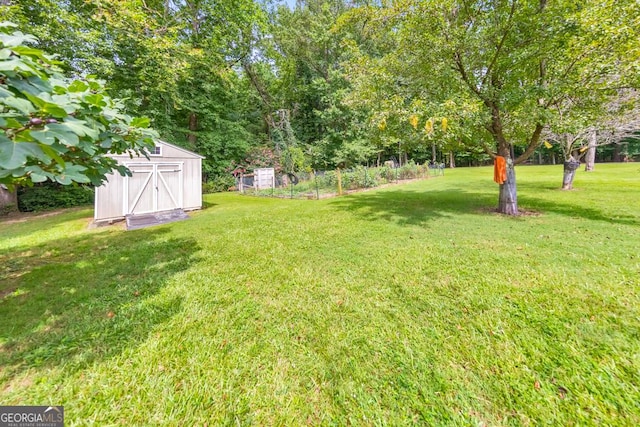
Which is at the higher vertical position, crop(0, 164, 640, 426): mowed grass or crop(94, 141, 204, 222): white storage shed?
crop(94, 141, 204, 222): white storage shed

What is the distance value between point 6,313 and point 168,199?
21.3 feet

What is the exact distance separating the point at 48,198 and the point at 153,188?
7.45 metres

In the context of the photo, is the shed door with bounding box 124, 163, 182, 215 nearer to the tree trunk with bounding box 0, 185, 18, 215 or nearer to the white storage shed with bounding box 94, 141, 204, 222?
the white storage shed with bounding box 94, 141, 204, 222

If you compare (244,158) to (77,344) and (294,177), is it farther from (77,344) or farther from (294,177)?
(77,344)

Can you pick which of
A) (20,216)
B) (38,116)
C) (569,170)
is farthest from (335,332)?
(20,216)

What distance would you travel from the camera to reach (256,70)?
20.0 m

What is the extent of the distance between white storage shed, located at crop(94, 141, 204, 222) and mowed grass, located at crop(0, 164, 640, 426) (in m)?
3.21

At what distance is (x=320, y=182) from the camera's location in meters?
14.2

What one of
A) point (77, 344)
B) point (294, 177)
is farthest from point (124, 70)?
point (77, 344)

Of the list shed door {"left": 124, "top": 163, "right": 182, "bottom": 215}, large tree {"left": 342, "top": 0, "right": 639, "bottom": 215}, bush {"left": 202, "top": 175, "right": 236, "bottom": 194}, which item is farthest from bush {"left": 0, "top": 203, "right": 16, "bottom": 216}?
large tree {"left": 342, "top": 0, "right": 639, "bottom": 215}

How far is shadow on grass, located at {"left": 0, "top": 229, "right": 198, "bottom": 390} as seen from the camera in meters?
2.16

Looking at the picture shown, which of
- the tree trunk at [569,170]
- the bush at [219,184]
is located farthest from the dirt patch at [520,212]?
the bush at [219,184]

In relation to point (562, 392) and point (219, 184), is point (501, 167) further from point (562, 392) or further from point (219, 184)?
point (219, 184)

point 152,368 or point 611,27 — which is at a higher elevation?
point 611,27
